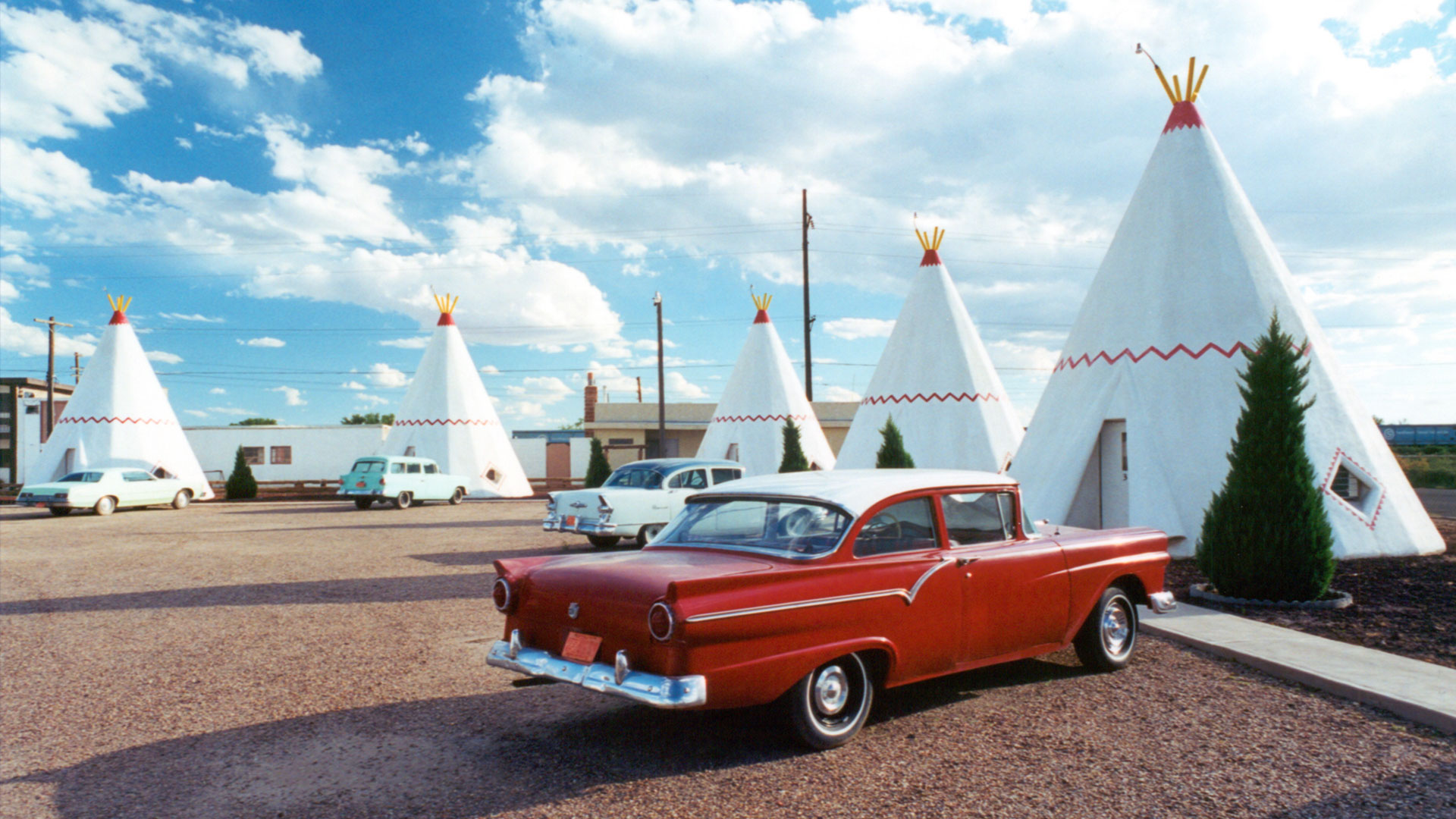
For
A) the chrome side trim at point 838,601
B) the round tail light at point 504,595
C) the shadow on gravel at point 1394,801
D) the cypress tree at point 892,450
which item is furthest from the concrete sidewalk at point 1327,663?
the cypress tree at point 892,450

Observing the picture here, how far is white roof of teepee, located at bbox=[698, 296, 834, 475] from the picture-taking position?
79.4 ft

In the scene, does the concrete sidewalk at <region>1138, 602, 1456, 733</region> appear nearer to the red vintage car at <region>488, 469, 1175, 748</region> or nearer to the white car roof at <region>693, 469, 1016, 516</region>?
the red vintage car at <region>488, 469, 1175, 748</region>

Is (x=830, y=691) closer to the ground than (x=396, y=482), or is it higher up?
closer to the ground

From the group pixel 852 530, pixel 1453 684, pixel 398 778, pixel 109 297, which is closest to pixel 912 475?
pixel 852 530

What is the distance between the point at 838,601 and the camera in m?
3.82

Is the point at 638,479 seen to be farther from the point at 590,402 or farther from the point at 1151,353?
the point at 590,402

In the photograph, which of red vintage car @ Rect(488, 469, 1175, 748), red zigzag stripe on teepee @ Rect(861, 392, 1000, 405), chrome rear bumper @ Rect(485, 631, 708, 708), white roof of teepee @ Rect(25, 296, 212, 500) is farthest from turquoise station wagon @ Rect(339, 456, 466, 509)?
chrome rear bumper @ Rect(485, 631, 708, 708)

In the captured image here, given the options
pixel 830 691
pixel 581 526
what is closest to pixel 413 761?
pixel 830 691

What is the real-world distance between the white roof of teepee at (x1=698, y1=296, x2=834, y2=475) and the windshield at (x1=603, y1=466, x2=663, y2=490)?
464 inches

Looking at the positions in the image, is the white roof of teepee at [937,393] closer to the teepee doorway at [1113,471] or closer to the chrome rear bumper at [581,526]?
the teepee doorway at [1113,471]

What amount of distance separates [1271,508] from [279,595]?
29.8 ft

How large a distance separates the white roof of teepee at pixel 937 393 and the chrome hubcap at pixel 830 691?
1343 centimetres

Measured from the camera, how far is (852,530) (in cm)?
403

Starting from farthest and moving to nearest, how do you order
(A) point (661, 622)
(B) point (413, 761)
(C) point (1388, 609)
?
1. (C) point (1388, 609)
2. (B) point (413, 761)
3. (A) point (661, 622)
